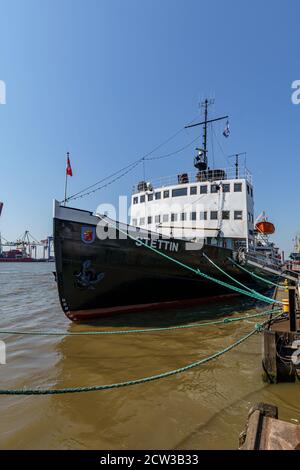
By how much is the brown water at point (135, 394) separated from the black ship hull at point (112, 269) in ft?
5.04

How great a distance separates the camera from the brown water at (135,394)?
323 cm

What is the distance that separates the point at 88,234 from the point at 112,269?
1.30m

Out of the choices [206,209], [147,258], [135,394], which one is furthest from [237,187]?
[135,394]

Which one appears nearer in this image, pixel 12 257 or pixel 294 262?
pixel 294 262

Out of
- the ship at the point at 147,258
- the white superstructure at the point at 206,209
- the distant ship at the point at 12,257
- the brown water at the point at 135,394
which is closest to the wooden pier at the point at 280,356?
the brown water at the point at 135,394

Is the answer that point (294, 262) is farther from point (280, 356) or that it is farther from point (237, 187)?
point (280, 356)

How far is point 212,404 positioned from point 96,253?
5.45m

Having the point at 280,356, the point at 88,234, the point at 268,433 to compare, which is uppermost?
the point at 88,234

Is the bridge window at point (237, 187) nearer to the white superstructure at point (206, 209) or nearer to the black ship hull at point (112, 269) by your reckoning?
the white superstructure at point (206, 209)

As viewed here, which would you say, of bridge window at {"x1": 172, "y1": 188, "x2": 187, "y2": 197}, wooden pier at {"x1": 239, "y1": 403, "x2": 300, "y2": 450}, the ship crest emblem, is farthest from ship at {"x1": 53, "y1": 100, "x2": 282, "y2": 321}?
wooden pier at {"x1": 239, "y1": 403, "x2": 300, "y2": 450}

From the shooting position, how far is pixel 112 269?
337 inches

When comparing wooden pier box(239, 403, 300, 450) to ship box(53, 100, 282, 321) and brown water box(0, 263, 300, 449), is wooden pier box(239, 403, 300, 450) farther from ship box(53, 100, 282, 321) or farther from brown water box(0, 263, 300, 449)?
ship box(53, 100, 282, 321)

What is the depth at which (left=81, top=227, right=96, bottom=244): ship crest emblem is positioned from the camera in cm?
827
